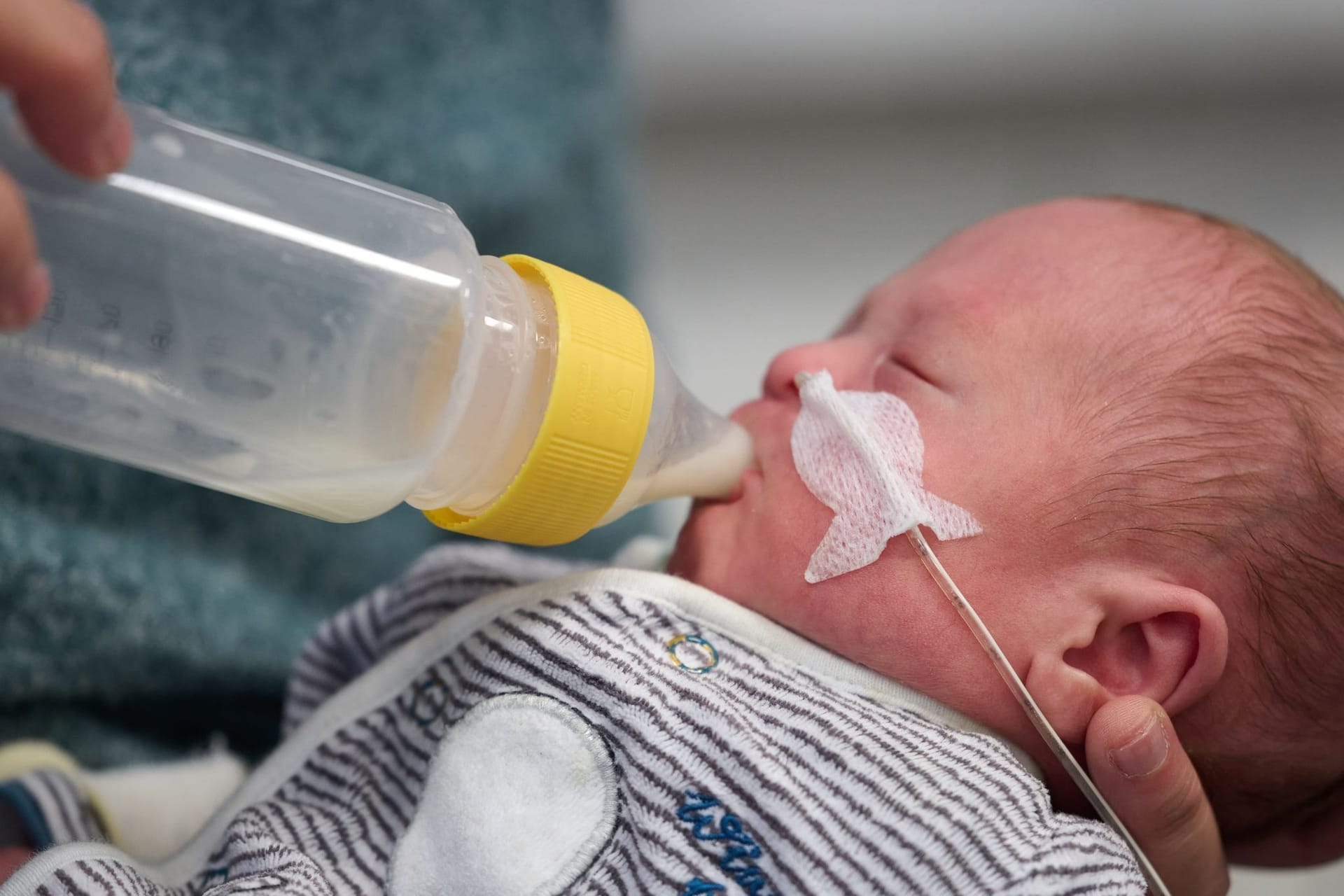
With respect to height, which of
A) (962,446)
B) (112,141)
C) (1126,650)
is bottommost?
(1126,650)

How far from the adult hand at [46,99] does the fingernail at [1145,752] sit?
69 centimetres

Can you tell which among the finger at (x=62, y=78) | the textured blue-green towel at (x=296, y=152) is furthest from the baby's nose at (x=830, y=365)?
the finger at (x=62, y=78)

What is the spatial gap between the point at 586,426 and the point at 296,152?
1.67ft

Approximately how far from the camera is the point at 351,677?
100 cm

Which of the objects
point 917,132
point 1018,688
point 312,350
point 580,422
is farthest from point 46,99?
point 917,132

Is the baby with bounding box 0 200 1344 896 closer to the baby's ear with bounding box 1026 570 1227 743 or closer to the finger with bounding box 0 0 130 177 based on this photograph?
the baby's ear with bounding box 1026 570 1227 743

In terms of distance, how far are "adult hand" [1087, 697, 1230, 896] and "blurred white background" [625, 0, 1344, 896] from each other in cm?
109

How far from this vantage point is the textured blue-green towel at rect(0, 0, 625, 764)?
36.3 inches

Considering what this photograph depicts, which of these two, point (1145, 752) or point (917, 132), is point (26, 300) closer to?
point (1145, 752)

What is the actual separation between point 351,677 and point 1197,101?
1.82 m

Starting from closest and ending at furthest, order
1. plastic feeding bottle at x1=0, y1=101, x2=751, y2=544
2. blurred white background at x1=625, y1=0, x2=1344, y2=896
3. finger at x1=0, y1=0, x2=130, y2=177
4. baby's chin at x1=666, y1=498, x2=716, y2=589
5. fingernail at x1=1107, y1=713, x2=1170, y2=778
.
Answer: finger at x1=0, y1=0, x2=130, y2=177, plastic feeding bottle at x1=0, y1=101, x2=751, y2=544, fingernail at x1=1107, y1=713, x2=1170, y2=778, baby's chin at x1=666, y1=498, x2=716, y2=589, blurred white background at x1=625, y1=0, x2=1344, y2=896

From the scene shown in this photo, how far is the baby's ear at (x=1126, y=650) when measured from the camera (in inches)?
29.2

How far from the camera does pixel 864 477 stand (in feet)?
2.55

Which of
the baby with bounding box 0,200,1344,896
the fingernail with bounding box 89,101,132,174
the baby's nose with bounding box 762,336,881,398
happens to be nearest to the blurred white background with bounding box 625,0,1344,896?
the baby's nose with bounding box 762,336,881,398
